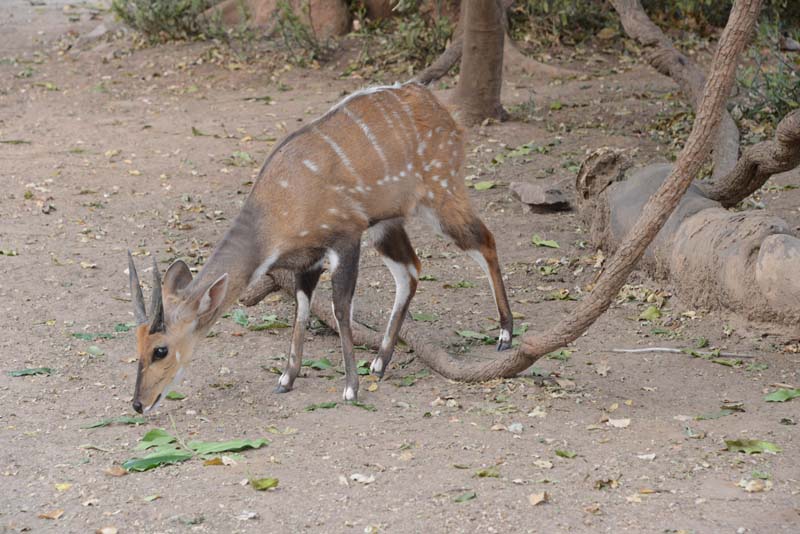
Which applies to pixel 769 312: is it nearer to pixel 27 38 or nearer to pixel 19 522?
pixel 19 522

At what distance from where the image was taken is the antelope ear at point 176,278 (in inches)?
202

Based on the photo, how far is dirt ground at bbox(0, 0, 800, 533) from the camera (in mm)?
4016

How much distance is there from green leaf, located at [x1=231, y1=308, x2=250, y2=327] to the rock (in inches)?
106

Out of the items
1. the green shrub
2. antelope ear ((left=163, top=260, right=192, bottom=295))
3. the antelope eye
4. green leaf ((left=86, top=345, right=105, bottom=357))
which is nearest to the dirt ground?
green leaf ((left=86, top=345, right=105, bottom=357))

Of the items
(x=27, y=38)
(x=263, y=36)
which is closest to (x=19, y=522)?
(x=263, y=36)

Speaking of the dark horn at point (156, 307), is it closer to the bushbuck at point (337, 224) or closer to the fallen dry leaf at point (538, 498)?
the bushbuck at point (337, 224)

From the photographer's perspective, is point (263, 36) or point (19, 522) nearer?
point (19, 522)

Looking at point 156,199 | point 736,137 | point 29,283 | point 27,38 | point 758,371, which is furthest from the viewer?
point 27,38

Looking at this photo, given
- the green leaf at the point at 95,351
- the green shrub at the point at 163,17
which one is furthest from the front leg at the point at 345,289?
the green shrub at the point at 163,17

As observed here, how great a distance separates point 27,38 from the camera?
15117 millimetres

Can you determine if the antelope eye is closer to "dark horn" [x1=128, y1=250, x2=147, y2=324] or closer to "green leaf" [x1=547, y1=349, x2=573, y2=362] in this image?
"dark horn" [x1=128, y1=250, x2=147, y2=324]

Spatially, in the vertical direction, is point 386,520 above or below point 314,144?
below

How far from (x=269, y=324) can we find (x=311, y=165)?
129 cm

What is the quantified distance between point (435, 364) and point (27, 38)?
38.3 feet
